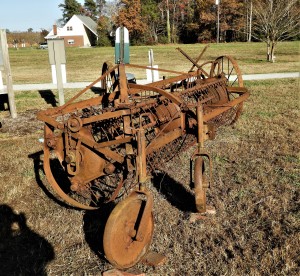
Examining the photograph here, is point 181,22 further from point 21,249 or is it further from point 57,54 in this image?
point 21,249

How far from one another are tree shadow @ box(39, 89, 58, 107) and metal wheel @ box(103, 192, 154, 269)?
8.22 meters

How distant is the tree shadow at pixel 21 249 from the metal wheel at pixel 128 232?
2.36 feet

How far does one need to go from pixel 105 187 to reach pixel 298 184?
245 cm

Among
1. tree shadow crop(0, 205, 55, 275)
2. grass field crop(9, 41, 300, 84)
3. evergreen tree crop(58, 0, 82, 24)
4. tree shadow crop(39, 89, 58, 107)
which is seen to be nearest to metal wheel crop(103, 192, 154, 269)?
tree shadow crop(0, 205, 55, 275)

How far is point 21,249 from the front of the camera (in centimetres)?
349

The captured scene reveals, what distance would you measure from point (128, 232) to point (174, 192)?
1.58 m

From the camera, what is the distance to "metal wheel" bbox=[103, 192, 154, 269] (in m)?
2.86

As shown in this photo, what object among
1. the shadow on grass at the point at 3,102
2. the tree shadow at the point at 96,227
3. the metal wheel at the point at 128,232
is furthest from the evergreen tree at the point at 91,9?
the metal wheel at the point at 128,232

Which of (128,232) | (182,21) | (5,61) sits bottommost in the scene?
(128,232)

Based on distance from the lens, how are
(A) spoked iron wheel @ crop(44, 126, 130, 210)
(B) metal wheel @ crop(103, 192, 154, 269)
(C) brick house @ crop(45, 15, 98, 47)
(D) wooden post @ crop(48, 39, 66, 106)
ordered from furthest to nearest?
(C) brick house @ crop(45, 15, 98, 47)
(D) wooden post @ crop(48, 39, 66, 106)
(A) spoked iron wheel @ crop(44, 126, 130, 210)
(B) metal wheel @ crop(103, 192, 154, 269)

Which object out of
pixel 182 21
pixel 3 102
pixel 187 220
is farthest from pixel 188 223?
pixel 182 21

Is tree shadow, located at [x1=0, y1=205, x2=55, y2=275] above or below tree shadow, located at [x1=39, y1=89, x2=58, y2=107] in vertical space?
below

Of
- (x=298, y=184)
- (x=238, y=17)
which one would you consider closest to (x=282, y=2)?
(x=298, y=184)

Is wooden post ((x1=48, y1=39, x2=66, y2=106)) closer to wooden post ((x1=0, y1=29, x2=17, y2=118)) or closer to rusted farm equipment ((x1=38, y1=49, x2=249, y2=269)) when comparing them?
wooden post ((x1=0, y1=29, x2=17, y2=118))
